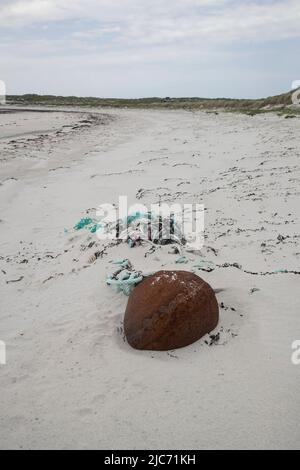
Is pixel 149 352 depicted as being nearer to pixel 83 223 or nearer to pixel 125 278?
pixel 125 278

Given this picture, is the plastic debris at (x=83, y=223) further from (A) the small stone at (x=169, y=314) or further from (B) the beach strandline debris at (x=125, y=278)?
(A) the small stone at (x=169, y=314)

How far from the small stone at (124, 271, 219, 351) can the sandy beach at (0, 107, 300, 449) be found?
0.10 m

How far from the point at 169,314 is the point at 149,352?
379 millimetres

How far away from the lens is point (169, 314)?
3.35 metres

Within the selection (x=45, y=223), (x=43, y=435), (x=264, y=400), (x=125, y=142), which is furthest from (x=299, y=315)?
(x=125, y=142)

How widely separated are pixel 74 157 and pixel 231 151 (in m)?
5.50

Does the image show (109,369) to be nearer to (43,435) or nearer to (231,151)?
(43,435)

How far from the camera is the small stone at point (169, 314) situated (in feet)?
11.1

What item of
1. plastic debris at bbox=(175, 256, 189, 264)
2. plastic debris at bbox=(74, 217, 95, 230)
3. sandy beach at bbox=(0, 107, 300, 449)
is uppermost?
plastic debris at bbox=(74, 217, 95, 230)

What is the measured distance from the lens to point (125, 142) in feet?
58.1

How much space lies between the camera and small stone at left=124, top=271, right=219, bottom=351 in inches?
133

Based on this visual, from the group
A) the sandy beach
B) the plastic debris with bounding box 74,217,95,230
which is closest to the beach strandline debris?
the sandy beach

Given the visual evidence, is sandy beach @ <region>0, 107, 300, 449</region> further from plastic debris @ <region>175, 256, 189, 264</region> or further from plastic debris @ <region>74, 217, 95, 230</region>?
plastic debris @ <region>74, 217, 95, 230</region>

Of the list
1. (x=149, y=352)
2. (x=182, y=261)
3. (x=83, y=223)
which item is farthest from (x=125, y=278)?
(x=83, y=223)
